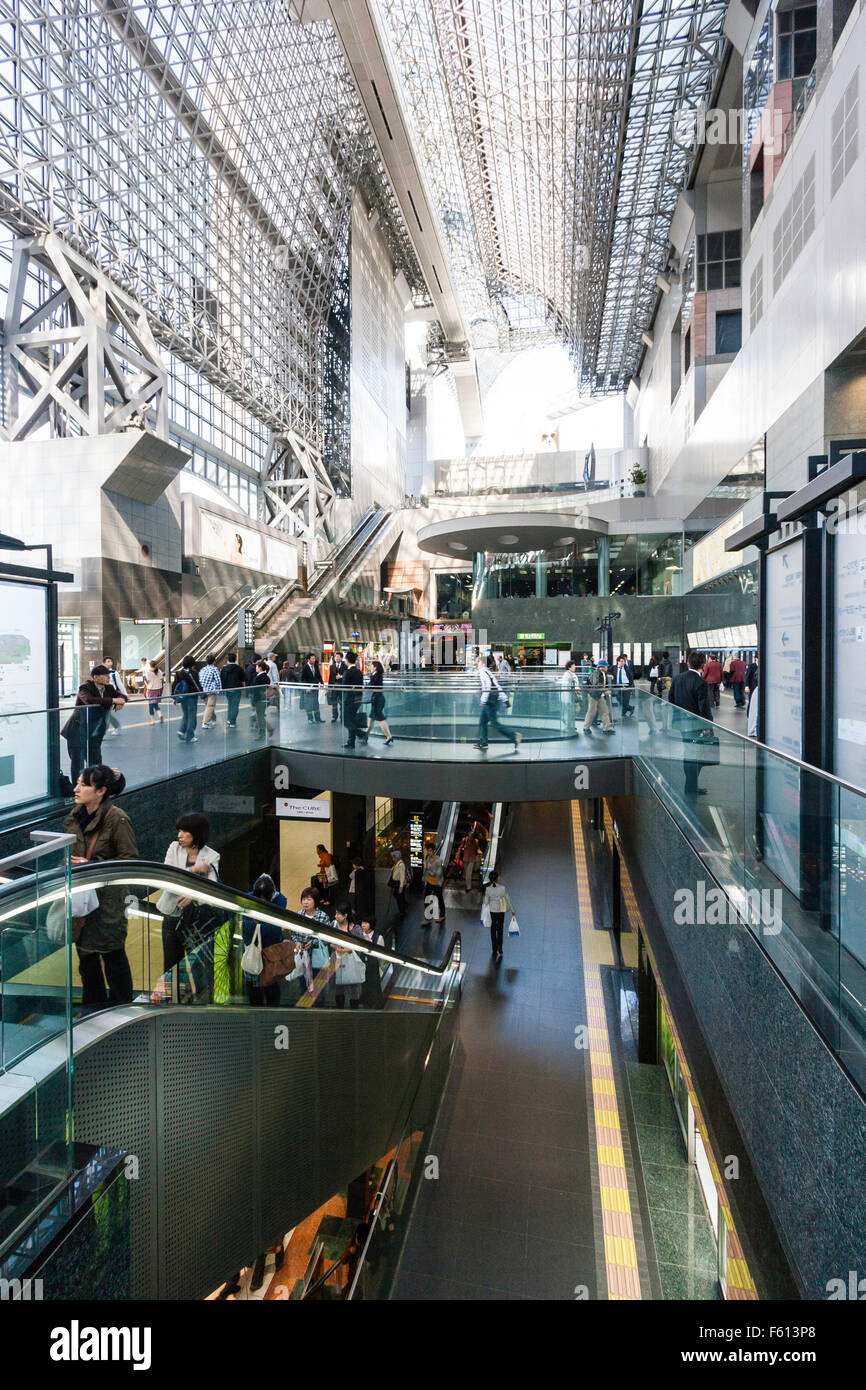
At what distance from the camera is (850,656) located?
412 cm

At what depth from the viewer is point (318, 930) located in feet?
15.9

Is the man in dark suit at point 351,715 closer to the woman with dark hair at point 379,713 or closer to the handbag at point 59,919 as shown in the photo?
the woman with dark hair at point 379,713

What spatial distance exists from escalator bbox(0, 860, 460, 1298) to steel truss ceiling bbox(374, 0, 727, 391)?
28.2 metres

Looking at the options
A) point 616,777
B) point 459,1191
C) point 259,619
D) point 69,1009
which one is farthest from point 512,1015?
point 259,619

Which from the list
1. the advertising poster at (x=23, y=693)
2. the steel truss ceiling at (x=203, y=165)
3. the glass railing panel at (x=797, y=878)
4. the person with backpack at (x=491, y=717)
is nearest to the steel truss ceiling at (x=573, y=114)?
the steel truss ceiling at (x=203, y=165)

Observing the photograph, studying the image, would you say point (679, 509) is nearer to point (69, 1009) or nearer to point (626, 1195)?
point (626, 1195)

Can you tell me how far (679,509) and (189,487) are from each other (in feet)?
75.0

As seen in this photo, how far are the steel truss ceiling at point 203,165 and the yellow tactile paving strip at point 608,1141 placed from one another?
28.5 meters

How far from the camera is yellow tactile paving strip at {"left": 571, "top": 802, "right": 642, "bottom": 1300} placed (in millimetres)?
6648

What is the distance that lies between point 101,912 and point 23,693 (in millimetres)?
5501

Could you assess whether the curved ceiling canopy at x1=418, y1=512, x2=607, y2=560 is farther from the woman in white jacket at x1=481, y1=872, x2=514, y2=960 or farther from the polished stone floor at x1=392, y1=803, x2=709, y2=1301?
the polished stone floor at x1=392, y1=803, x2=709, y2=1301

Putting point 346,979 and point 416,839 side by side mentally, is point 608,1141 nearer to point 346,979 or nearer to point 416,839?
point 346,979

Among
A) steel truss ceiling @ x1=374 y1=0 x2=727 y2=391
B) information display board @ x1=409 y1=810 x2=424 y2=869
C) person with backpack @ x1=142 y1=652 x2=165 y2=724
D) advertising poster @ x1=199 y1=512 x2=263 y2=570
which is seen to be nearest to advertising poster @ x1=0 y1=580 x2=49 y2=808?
person with backpack @ x1=142 y1=652 x2=165 y2=724
